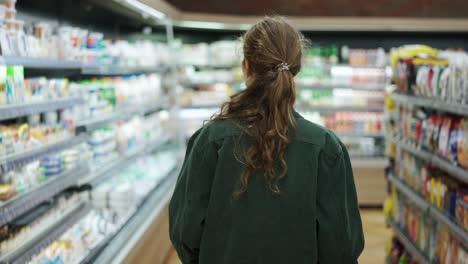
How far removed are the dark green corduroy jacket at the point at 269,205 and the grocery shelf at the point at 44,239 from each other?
111cm

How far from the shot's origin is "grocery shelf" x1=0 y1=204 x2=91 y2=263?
2740 mm

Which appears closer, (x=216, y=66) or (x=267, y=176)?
(x=267, y=176)

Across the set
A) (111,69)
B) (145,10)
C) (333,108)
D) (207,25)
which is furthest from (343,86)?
(111,69)

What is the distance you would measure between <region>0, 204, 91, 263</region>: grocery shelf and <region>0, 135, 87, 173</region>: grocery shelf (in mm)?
411

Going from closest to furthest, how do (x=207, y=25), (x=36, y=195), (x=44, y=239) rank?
(x=36, y=195) → (x=44, y=239) → (x=207, y=25)

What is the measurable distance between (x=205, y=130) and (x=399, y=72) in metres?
2.94

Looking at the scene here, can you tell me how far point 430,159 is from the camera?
143 inches

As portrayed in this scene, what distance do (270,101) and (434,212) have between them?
1969 mm

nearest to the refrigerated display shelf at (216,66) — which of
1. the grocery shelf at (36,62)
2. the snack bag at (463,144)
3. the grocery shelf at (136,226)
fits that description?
the grocery shelf at (136,226)

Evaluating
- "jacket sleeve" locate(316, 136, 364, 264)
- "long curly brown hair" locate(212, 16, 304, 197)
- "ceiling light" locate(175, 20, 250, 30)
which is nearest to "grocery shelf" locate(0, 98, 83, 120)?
"long curly brown hair" locate(212, 16, 304, 197)

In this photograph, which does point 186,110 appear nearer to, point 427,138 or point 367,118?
point 367,118

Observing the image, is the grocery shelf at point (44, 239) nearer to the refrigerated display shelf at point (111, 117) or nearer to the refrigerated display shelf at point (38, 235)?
the refrigerated display shelf at point (38, 235)

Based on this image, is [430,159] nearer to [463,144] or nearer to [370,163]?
[463,144]

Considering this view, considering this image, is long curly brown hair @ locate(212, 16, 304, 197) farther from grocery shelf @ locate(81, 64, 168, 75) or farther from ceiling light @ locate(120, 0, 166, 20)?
ceiling light @ locate(120, 0, 166, 20)
